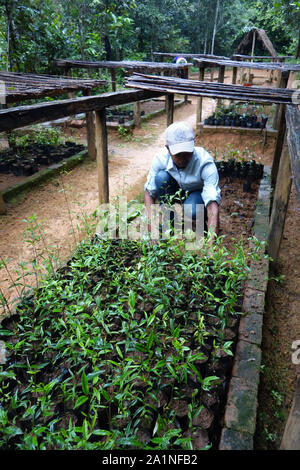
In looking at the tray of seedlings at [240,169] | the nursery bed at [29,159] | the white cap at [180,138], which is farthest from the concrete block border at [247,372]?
the nursery bed at [29,159]

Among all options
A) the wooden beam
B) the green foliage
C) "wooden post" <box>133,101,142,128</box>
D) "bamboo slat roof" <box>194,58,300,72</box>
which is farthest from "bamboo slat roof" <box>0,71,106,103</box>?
"wooden post" <box>133,101,142,128</box>

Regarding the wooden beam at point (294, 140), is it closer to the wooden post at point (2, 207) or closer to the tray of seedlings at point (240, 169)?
the tray of seedlings at point (240, 169)

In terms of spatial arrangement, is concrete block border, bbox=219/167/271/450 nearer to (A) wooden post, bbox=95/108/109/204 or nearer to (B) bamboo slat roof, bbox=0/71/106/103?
(A) wooden post, bbox=95/108/109/204

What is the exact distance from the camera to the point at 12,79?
14.6ft

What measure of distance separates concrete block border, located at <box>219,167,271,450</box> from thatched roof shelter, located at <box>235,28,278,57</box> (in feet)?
49.3

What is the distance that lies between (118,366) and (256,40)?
62.0 ft

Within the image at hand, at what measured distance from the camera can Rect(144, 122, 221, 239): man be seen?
2.80 m

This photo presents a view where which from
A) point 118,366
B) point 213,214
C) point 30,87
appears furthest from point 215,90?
point 118,366

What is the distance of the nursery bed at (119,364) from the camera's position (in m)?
1.47

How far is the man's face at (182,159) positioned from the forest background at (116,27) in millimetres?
5673

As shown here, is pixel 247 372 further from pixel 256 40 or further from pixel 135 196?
pixel 256 40

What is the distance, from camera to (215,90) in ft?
11.8

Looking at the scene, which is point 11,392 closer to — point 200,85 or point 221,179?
point 200,85
